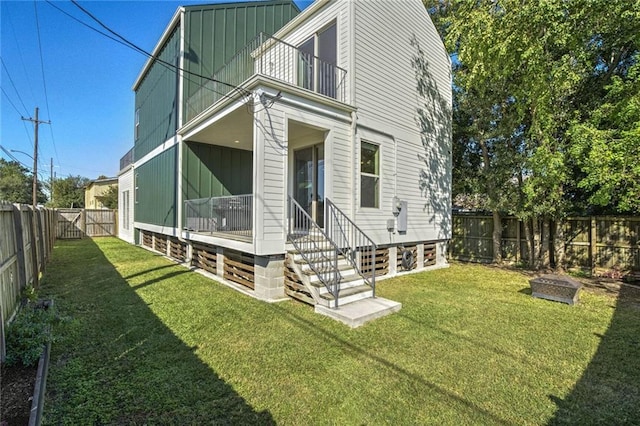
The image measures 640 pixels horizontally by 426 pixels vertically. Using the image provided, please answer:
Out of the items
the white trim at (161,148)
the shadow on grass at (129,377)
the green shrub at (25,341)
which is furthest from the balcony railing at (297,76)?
the green shrub at (25,341)

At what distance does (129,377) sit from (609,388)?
4.52m

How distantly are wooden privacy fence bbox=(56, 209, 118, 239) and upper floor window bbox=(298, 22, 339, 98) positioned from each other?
56.8 feet

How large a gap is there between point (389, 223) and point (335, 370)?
16.2 feet

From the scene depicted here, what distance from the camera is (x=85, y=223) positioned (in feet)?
61.5

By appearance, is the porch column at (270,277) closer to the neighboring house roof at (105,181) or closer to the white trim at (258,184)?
the white trim at (258,184)

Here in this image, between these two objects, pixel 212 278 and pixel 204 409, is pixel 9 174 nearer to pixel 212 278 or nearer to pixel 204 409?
pixel 212 278

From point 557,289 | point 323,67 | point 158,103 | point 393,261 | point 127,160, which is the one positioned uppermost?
point 158,103

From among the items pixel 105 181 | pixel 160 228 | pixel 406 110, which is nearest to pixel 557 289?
pixel 406 110

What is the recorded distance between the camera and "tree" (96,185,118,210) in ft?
83.0

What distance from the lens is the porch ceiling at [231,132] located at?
22.2 ft

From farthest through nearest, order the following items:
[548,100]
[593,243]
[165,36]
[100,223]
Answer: [100,223] < [165,36] < [593,243] < [548,100]

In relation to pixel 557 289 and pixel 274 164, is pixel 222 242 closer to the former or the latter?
pixel 274 164

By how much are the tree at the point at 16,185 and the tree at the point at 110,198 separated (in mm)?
19649

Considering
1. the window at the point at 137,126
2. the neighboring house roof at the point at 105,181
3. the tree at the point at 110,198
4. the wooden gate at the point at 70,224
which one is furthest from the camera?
the tree at the point at 110,198
